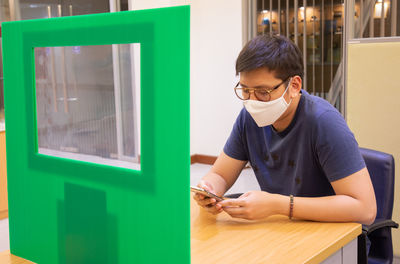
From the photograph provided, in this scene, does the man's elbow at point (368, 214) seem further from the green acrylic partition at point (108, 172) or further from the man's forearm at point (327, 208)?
the green acrylic partition at point (108, 172)

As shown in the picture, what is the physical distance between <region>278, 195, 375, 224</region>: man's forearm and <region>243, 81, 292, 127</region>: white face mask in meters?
0.29

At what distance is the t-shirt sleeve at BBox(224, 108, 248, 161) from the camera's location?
5.25 ft

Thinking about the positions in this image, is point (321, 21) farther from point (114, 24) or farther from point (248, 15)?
point (114, 24)

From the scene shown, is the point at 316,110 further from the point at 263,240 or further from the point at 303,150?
the point at 263,240

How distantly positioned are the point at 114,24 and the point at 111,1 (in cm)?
427

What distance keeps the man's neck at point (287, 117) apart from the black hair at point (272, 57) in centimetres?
9

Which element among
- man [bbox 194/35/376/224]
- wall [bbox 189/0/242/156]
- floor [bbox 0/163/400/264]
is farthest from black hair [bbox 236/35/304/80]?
A: wall [bbox 189/0/242/156]

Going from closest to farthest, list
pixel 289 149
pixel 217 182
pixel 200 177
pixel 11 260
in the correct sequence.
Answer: pixel 11 260 → pixel 289 149 → pixel 217 182 → pixel 200 177

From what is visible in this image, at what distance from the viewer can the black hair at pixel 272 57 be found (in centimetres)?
134

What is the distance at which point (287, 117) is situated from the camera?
1.46 meters

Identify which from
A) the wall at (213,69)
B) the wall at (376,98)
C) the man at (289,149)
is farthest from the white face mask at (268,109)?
the wall at (213,69)

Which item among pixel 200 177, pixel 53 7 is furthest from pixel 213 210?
pixel 53 7

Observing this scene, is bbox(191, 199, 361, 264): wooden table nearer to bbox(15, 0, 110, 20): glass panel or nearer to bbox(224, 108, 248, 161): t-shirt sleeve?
bbox(224, 108, 248, 161): t-shirt sleeve

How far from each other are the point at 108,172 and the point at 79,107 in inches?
5.0
